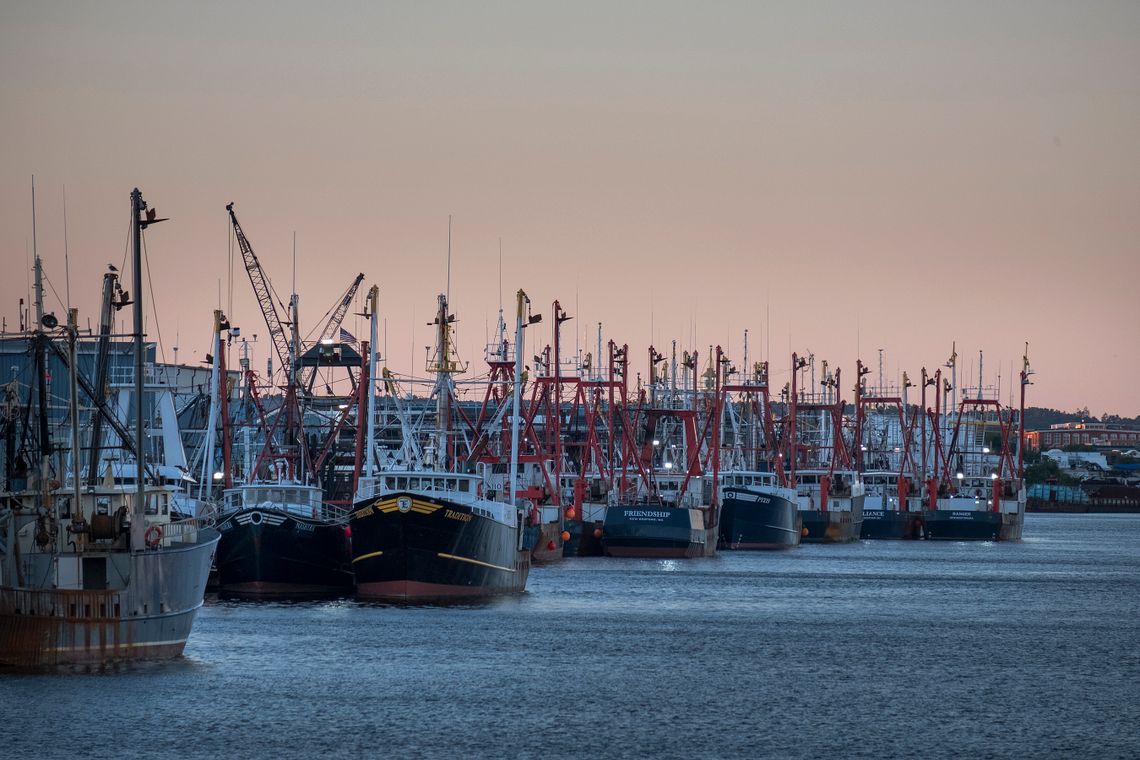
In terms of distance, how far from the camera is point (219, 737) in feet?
127

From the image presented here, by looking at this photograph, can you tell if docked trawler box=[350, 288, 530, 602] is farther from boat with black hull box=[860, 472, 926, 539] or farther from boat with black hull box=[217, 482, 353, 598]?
boat with black hull box=[860, 472, 926, 539]

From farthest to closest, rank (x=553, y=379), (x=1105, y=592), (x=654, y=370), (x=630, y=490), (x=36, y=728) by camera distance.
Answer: (x=654, y=370) < (x=630, y=490) < (x=553, y=379) < (x=1105, y=592) < (x=36, y=728)

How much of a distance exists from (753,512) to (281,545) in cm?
6015

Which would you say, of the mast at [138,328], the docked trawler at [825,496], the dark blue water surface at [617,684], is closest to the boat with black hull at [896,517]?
the docked trawler at [825,496]

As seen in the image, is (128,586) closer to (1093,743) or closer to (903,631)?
(1093,743)

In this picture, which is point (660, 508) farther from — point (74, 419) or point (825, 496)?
point (74, 419)

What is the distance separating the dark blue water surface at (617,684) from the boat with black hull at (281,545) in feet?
8.61

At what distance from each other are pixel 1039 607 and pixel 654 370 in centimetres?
5865

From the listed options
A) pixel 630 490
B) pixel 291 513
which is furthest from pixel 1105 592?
pixel 291 513

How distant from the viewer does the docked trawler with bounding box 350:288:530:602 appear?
2482 inches

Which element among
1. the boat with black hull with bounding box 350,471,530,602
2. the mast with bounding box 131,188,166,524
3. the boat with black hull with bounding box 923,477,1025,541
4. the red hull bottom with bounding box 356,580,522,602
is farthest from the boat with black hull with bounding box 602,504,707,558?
the mast with bounding box 131,188,166,524

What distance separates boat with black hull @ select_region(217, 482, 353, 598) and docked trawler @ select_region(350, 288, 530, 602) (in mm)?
2578

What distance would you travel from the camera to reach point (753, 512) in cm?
12181

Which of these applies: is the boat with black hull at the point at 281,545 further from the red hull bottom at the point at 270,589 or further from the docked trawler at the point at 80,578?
the docked trawler at the point at 80,578
